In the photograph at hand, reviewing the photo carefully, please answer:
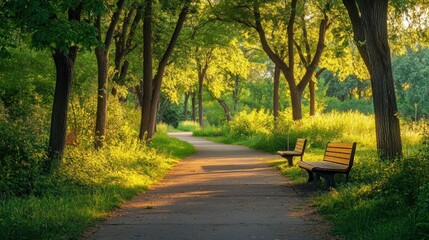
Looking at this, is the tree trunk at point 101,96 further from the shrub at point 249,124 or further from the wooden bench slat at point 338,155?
the shrub at point 249,124

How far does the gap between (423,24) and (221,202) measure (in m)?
11.0

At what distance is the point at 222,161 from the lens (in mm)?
20438

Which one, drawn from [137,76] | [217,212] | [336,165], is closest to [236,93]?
[137,76]

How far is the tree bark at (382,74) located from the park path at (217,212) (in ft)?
7.63

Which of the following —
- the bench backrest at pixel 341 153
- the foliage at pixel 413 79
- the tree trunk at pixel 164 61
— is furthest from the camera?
the foliage at pixel 413 79

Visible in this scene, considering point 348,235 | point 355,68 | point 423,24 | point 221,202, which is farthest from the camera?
point 355,68

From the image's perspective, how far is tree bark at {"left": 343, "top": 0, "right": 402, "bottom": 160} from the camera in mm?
11523

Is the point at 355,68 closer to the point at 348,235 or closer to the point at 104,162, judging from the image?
the point at 104,162

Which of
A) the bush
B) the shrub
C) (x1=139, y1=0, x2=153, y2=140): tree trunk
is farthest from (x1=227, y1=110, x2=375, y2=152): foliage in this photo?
the bush

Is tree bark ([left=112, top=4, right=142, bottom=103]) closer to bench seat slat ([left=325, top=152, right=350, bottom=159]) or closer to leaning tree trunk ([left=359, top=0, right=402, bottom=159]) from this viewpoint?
bench seat slat ([left=325, top=152, right=350, bottom=159])

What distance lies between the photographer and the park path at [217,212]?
7.30 metres

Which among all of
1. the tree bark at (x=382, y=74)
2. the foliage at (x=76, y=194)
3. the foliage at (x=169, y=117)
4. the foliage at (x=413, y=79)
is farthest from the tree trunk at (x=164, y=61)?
the foliage at (x=169, y=117)

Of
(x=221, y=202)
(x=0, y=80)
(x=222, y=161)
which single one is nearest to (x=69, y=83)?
(x=221, y=202)

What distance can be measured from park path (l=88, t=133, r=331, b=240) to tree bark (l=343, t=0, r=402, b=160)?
7.63 ft
